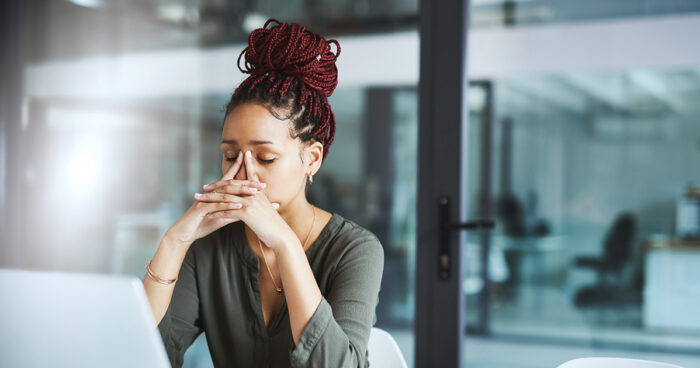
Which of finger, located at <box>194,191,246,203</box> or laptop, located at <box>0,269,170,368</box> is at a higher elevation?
finger, located at <box>194,191,246,203</box>

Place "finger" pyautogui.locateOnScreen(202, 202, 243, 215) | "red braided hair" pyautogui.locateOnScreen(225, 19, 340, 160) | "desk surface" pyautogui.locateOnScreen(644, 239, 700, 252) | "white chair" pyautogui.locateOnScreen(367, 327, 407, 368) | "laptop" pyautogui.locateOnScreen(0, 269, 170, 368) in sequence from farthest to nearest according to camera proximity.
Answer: "desk surface" pyautogui.locateOnScreen(644, 239, 700, 252) → "white chair" pyautogui.locateOnScreen(367, 327, 407, 368) → "red braided hair" pyautogui.locateOnScreen(225, 19, 340, 160) → "finger" pyautogui.locateOnScreen(202, 202, 243, 215) → "laptop" pyautogui.locateOnScreen(0, 269, 170, 368)

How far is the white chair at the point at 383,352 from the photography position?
1.49 metres

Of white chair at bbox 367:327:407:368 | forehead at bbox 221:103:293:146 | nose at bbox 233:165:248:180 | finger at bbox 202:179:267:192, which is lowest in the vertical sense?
white chair at bbox 367:327:407:368

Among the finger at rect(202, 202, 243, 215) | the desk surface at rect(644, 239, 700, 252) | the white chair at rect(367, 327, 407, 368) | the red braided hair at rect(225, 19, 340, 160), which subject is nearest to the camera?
the finger at rect(202, 202, 243, 215)

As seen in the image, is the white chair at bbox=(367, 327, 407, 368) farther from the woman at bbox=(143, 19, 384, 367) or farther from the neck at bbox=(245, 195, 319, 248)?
the neck at bbox=(245, 195, 319, 248)

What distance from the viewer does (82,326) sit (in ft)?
2.49

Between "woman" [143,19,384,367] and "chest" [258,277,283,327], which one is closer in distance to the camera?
"woman" [143,19,384,367]

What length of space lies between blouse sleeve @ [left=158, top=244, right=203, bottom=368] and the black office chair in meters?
1.48

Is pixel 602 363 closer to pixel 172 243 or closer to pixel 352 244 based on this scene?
pixel 352 244

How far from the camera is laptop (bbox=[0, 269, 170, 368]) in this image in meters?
0.75

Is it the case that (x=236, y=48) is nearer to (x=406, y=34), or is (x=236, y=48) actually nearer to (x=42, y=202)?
(x=406, y=34)

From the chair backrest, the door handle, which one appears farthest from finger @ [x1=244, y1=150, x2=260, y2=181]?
the chair backrest

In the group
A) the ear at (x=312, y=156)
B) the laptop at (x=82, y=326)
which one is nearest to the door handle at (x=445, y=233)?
the ear at (x=312, y=156)

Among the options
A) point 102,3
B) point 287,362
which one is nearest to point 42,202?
point 102,3
